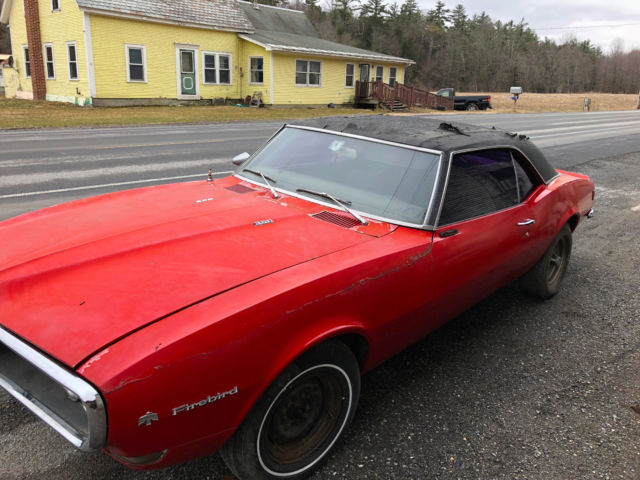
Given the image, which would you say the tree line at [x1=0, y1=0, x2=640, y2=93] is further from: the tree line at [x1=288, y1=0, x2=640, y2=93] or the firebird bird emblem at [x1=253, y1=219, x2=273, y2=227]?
the firebird bird emblem at [x1=253, y1=219, x2=273, y2=227]

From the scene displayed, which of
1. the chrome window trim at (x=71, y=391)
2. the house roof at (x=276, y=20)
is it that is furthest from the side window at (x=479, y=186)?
the house roof at (x=276, y=20)

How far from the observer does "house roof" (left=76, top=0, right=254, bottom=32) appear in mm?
22609

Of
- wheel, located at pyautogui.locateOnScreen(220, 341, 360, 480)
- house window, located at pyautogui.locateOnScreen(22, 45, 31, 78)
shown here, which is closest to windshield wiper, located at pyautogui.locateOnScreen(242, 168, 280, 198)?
wheel, located at pyautogui.locateOnScreen(220, 341, 360, 480)

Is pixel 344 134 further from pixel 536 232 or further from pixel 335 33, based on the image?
pixel 335 33

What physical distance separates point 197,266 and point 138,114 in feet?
67.2

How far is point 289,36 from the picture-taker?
32.1 metres

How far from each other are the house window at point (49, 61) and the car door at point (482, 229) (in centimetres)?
2689

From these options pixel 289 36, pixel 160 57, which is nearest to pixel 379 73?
pixel 289 36

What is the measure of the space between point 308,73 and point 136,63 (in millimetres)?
9634

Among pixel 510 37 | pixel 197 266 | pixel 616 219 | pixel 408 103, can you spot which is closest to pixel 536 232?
pixel 197 266

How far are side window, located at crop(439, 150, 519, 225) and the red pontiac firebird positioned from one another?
0.01 meters

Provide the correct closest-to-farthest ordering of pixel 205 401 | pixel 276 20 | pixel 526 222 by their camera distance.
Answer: pixel 205 401 → pixel 526 222 → pixel 276 20

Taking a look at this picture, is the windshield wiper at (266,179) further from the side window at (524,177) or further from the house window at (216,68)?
the house window at (216,68)

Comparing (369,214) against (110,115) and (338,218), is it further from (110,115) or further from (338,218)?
(110,115)
